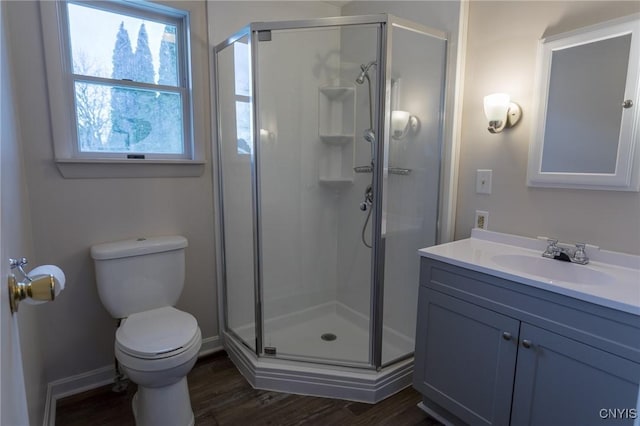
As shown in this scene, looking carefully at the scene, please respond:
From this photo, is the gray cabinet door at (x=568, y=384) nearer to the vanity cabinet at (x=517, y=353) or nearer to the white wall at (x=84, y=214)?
the vanity cabinet at (x=517, y=353)

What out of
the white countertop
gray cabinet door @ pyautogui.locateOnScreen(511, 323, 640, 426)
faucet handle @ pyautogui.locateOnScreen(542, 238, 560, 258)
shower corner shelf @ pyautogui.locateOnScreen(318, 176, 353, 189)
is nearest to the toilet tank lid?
shower corner shelf @ pyautogui.locateOnScreen(318, 176, 353, 189)

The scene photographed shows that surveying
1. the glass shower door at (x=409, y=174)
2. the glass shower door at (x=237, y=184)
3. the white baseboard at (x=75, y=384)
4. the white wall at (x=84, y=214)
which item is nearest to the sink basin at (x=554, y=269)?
the glass shower door at (x=409, y=174)

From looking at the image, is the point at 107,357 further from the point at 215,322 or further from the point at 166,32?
the point at 166,32

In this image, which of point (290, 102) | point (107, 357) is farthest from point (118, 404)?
point (290, 102)

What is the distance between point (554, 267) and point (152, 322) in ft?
6.36

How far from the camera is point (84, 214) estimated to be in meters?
1.88

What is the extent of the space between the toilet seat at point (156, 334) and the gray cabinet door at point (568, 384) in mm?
1427

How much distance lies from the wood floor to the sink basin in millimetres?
891

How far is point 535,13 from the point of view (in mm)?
1648

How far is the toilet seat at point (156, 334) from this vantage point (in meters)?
1.53

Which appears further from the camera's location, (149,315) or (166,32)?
(166,32)

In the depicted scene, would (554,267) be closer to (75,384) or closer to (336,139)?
(336,139)

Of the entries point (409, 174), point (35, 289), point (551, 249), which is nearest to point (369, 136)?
Result: point (409, 174)

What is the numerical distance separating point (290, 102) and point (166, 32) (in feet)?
2.75
